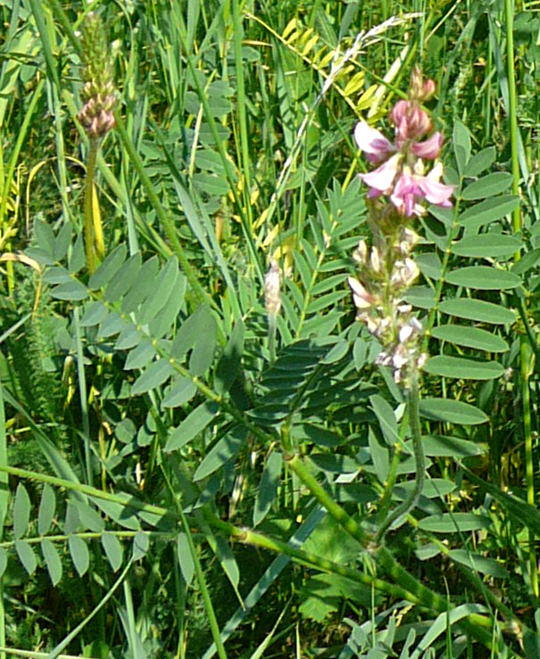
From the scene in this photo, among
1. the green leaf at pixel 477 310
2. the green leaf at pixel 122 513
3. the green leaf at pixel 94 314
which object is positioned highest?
the green leaf at pixel 94 314

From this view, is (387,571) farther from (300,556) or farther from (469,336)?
(469,336)

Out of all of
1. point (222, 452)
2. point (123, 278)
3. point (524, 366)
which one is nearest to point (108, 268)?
point (123, 278)

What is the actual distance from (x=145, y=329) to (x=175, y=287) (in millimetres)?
61

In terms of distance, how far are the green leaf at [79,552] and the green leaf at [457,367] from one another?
0.48m

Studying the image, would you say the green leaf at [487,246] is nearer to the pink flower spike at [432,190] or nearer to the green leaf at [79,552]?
the pink flower spike at [432,190]

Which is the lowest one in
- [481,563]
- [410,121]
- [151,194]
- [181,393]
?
[481,563]

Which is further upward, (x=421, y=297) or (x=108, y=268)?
(x=108, y=268)

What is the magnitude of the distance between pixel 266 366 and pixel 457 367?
0.83ft

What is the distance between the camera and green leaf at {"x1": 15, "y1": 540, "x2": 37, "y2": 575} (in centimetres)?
132

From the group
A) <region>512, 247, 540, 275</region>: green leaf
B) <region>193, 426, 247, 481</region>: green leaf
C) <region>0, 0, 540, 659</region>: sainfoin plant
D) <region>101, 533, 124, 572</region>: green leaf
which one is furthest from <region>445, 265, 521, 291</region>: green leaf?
<region>101, 533, 124, 572</region>: green leaf

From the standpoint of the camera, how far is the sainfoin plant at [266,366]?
124 centimetres

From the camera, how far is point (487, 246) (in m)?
1.31

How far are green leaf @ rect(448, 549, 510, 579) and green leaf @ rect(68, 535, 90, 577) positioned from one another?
0.46m

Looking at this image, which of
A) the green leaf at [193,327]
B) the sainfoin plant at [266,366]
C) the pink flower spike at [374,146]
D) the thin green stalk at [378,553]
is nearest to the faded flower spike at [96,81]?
the sainfoin plant at [266,366]
